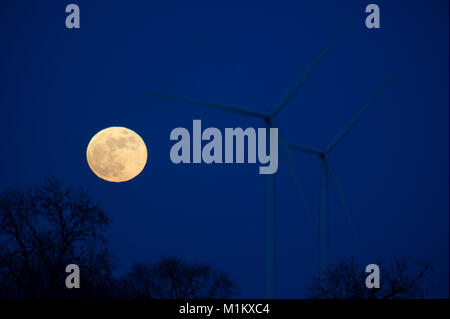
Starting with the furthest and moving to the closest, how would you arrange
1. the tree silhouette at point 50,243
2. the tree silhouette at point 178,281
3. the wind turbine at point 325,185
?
the tree silhouette at point 178,281 < the wind turbine at point 325,185 < the tree silhouette at point 50,243

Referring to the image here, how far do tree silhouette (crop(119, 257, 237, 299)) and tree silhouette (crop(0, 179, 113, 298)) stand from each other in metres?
16.4

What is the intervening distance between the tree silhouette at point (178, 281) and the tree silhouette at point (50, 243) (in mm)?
16438

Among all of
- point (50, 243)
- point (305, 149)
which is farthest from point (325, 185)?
point (50, 243)

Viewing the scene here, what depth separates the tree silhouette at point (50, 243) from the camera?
28.5 metres

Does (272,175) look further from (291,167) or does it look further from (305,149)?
(305,149)

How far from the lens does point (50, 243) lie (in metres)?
29.1

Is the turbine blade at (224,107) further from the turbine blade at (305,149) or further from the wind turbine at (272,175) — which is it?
the turbine blade at (305,149)

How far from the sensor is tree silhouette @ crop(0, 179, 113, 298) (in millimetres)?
28531

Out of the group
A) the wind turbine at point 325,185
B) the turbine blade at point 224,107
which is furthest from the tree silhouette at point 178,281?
the turbine blade at point 224,107

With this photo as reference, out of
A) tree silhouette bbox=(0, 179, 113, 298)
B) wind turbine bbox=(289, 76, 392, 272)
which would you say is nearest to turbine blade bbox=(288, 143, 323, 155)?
wind turbine bbox=(289, 76, 392, 272)

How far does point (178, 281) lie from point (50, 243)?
21821 mm
